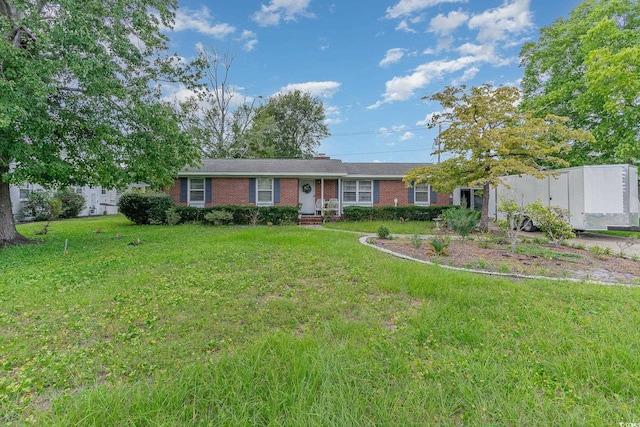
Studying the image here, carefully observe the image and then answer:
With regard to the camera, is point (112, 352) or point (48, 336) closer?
point (112, 352)

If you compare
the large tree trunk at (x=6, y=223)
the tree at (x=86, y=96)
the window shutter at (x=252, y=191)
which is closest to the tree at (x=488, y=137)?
the window shutter at (x=252, y=191)

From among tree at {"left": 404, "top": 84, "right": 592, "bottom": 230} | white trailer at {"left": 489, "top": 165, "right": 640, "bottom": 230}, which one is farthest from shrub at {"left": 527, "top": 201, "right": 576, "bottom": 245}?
tree at {"left": 404, "top": 84, "right": 592, "bottom": 230}

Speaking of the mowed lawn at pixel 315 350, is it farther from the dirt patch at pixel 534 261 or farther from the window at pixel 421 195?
the window at pixel 421 195

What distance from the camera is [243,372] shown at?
2178 mm

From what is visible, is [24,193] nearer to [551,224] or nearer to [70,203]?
[70,203]

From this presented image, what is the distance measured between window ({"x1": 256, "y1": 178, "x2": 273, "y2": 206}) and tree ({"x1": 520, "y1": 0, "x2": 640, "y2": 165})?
1445 centimetres

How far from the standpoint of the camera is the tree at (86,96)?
5.89 metres

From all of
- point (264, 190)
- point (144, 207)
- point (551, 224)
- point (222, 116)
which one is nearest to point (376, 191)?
point (264, 190)

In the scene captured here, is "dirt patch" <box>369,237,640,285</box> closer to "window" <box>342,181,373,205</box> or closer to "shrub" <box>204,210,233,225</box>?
"shrub" <box>204,210,233,225</box>

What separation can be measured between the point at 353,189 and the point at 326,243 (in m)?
8.98

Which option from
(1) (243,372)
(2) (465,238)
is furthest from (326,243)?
(1) (243,372)

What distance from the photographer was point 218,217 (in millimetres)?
12648

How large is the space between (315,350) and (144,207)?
13492 millimetres

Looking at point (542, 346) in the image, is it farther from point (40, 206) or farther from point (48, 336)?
point (40, 206)
